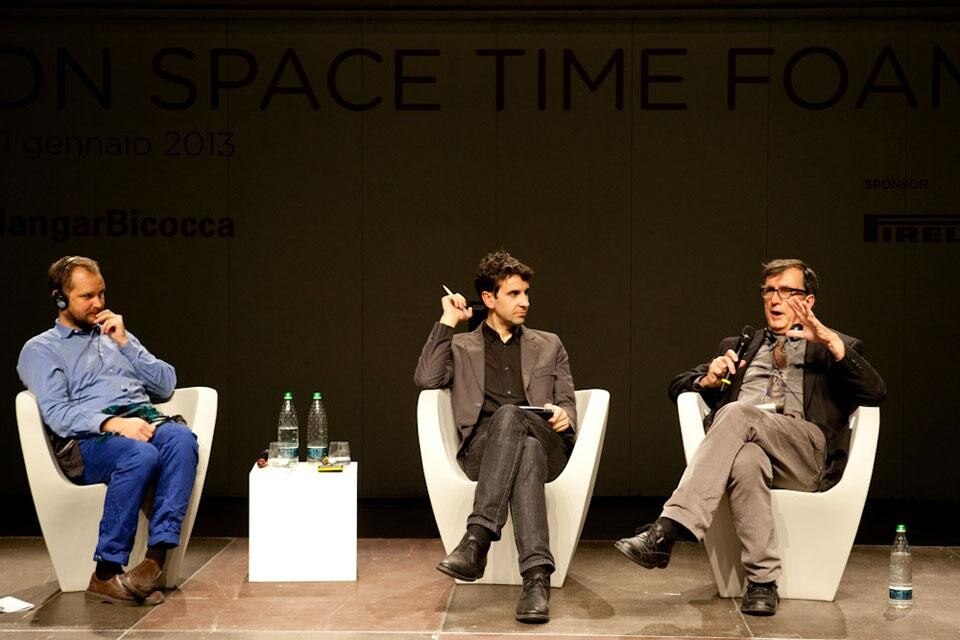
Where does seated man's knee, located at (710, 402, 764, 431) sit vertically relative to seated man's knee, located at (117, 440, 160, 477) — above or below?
above

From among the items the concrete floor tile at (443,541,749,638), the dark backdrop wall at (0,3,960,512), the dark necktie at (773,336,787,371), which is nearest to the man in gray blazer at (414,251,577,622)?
the concrete floor tile at (443,541,749,638)

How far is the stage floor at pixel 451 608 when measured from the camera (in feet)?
11.8

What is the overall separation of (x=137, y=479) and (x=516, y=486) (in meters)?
1.28

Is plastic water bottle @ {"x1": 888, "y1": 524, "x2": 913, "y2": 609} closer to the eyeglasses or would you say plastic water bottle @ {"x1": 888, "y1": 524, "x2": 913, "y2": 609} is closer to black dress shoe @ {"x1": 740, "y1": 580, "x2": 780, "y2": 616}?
black dress shoe @ {"x1": 740, "y1": 580, "x2": 780, "y2": 616}

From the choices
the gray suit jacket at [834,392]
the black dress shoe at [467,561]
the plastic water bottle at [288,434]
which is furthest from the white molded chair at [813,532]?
the plastic water bottle at [288,434]

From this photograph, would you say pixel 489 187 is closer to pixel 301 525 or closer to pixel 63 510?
pixel 301 525

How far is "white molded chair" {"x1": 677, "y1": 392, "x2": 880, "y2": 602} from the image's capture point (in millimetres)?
3896

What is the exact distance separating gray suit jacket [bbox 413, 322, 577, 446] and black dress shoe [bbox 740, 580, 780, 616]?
914mm

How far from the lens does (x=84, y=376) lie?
4.18m

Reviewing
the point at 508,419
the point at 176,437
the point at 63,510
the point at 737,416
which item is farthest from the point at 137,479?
the point at 737,416

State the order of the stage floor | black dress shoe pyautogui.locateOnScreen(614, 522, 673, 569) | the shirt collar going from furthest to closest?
the shirt collar < black dress shoe pyautogui.locateOnScreen(614, 522, 673, 569) < the stage floor

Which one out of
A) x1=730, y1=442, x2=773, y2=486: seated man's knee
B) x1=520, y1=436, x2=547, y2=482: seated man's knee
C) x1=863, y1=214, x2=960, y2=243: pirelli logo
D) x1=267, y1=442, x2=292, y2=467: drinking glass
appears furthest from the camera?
x1=863, y1=214, x2=960, y2=243: pirelli logo

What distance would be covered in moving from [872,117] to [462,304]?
2948 mm

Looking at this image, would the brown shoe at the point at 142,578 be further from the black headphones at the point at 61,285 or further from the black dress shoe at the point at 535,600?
the black dress shoe at the point at 535,600
